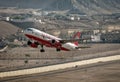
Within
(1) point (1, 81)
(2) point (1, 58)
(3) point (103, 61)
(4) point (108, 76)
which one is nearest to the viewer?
(1) point (1, 81)

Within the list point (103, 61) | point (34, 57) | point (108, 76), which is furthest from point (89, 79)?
point (34, 57)

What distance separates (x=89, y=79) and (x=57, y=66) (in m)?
15.2

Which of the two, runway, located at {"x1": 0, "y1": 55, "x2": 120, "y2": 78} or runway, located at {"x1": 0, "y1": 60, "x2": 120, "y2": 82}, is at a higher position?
runway, located at {"x1": 0, "y1": 55, "x2": 120, "y2": 78}

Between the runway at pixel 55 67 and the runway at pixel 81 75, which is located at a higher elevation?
the runway at pixel 55 67

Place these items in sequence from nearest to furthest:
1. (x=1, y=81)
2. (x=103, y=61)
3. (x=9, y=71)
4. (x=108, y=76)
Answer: (x=1, y=81) → (x=9, y=71) → (x=108, y=76) → (x=103, y=61)

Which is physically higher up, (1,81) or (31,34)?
(31,34)

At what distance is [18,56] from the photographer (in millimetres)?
182875

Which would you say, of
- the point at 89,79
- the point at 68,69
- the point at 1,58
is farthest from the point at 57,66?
the point at 1,58

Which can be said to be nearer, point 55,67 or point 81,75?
point 81,75

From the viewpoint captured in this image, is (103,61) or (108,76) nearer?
(108,76)

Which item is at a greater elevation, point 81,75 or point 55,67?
point 55,67

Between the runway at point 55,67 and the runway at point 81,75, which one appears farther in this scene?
the runway at point 55,67

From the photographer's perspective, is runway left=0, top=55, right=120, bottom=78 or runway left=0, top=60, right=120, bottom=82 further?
runway left=0, top=55, right=120, bottom=78

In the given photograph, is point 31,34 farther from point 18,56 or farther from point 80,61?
point 18,56
